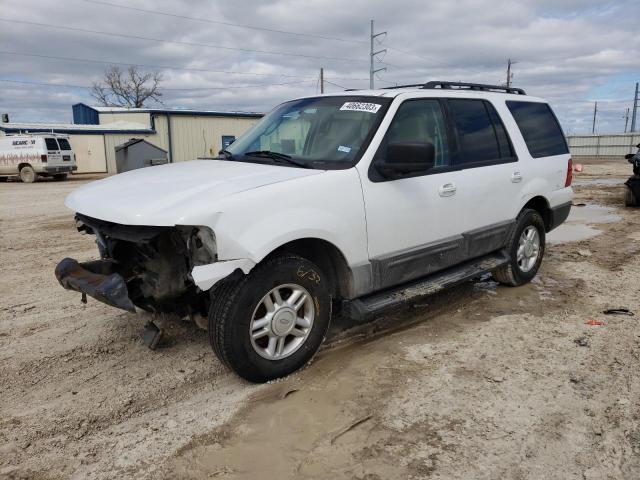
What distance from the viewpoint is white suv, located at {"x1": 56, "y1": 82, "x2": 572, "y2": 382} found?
316cm

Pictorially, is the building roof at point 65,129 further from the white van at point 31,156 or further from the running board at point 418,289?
the running board at point 418,289

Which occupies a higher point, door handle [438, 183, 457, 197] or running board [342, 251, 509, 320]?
door handle [438, 183, 457, 197]

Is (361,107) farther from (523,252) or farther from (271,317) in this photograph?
(523,252)

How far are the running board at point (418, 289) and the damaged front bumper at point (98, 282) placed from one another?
155 cm

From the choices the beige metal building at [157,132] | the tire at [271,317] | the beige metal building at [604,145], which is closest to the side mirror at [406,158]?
the tire at [271,317]

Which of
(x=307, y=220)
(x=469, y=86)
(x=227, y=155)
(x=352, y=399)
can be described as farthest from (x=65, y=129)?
(x=352, y=399)

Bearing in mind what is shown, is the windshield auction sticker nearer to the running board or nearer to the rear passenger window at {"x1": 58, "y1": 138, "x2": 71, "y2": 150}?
the running board

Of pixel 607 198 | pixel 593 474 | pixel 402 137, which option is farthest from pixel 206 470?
pixel 607 198

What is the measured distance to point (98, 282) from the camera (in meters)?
3.48

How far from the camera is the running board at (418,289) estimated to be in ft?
12.4

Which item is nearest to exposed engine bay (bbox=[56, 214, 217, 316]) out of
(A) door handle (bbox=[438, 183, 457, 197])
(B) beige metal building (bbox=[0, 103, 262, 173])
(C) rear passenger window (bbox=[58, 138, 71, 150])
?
(A) door handle (bbox=[438, 183, 457, 197])

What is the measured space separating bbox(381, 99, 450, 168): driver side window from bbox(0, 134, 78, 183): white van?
22.0 meters

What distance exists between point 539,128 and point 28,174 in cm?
2256

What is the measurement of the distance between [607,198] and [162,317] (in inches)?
530
